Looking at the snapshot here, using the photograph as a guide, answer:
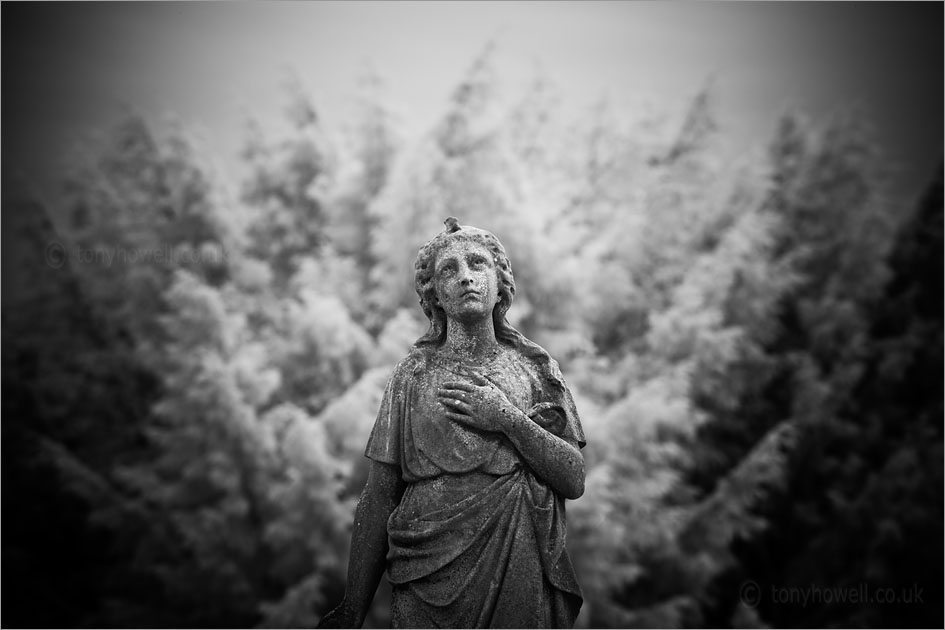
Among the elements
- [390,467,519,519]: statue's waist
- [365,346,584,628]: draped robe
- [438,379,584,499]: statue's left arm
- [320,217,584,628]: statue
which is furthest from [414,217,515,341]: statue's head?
[390,467,519,519]: statue's waist

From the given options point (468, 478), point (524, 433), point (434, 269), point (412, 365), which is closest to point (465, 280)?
point (434, 269)

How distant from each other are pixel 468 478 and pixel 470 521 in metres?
0.20

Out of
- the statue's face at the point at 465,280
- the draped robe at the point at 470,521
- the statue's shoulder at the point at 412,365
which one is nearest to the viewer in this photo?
the draped robe at the point at 470,521

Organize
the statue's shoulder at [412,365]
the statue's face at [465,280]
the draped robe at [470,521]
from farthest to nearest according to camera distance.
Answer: the statue's shoulder at [412,365]
the statue's face at [465,280]
the draped robe at [470,521]

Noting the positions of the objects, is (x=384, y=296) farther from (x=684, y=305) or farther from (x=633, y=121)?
(x=633, y=121)

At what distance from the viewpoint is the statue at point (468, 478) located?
3787 mm

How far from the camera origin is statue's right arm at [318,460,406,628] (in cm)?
397

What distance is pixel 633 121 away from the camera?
14.7m

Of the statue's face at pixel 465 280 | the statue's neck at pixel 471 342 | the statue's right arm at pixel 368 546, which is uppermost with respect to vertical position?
the statue's face at pixel 465 280

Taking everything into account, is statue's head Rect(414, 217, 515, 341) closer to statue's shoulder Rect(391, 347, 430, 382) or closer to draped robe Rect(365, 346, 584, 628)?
statue's shoulder Rect(391, 347, 430, 382)

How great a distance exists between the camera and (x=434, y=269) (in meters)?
4.10

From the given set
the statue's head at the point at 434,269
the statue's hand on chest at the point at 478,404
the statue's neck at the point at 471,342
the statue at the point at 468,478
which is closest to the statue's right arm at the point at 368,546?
the statue at the point at 468,478

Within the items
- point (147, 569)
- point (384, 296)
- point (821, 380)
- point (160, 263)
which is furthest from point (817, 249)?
point (147, 569)

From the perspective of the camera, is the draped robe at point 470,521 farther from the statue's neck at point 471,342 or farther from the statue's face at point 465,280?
the statue's face at point 465,280
